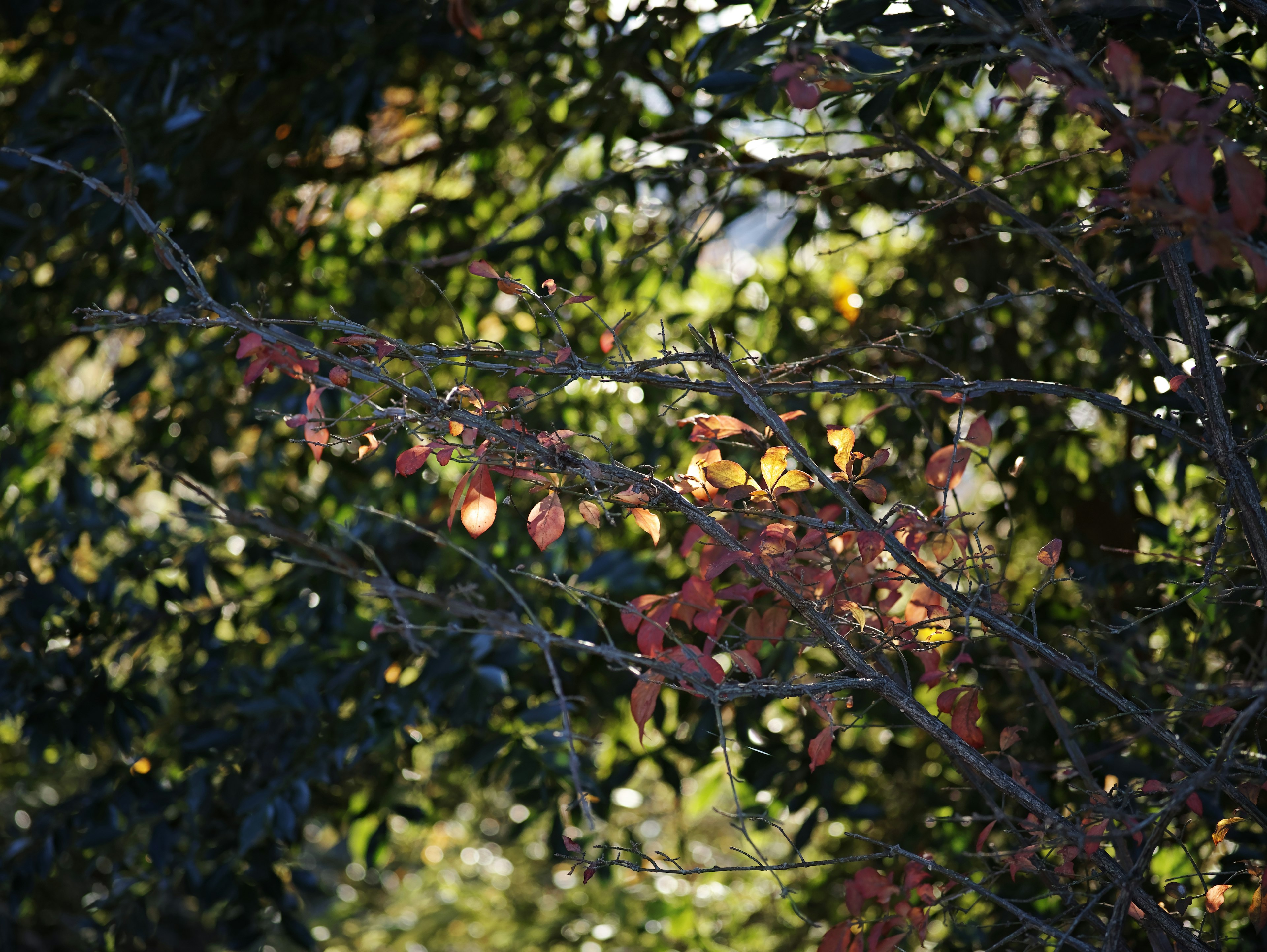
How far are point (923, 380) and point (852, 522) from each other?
86 cm

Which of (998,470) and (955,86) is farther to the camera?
(955,86)

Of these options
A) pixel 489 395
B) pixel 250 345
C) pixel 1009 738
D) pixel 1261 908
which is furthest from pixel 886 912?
pixel 489 395

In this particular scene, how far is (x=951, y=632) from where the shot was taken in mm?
1116

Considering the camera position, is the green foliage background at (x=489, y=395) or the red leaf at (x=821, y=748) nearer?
the red leaf at (x=821, y=748)

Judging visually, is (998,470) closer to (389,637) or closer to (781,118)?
(781,118)

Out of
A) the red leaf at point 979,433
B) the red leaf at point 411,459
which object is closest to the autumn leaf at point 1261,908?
the red leaf at point 979,433

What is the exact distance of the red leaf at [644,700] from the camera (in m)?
0.99

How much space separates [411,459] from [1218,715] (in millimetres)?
837

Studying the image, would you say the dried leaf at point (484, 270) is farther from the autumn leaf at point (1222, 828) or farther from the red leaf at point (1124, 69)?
the autumn leaf at point (1222, 828)

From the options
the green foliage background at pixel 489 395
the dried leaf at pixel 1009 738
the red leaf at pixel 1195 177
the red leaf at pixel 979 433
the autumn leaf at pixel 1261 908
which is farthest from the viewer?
the green foliage background at pixel 489 395

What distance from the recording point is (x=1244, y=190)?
2.18ft

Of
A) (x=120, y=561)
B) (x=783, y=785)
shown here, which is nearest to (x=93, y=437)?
(x=120, y=561)

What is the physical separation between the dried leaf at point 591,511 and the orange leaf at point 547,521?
3cm

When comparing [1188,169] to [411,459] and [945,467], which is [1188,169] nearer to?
[945,467]
